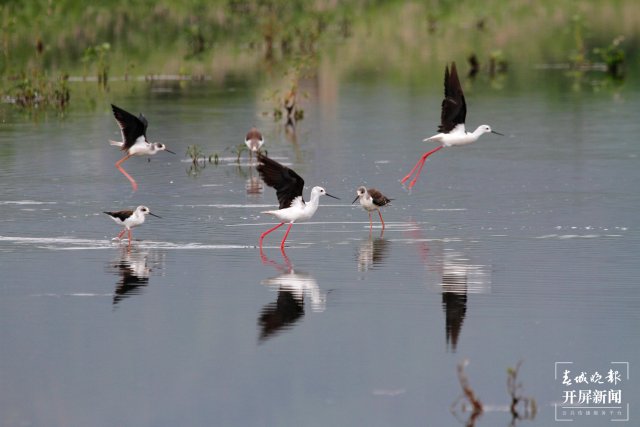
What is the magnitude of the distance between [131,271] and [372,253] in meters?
2.27

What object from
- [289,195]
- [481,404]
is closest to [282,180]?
[289,195]

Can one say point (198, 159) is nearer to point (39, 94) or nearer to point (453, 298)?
point (39, 94)

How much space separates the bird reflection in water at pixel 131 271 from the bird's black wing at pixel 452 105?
522 centimetres

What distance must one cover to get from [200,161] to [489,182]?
478cm

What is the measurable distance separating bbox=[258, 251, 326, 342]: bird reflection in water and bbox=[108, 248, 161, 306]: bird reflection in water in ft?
3.41

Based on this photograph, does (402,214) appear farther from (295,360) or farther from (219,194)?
(295,360)

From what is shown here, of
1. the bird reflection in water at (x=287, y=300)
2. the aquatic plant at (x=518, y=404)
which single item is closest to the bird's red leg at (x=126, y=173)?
the bird reflection in water at (x=287, y=300)

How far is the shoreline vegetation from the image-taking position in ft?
114

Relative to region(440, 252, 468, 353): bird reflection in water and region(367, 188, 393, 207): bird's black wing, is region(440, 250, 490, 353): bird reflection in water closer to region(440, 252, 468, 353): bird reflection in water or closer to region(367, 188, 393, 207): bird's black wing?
region(440, 252, 468, 353): bird reflection in water

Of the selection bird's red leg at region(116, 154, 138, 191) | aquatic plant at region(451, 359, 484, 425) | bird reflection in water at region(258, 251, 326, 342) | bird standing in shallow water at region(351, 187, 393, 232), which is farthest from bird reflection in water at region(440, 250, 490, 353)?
bird's red leg at region(116, 154, 138, 191)

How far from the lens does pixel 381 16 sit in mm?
51469

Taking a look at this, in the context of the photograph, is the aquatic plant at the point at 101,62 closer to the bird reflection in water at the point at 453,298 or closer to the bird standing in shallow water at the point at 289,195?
the bird standing in shallow water at the point at 289,195

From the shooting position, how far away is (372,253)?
13703mm

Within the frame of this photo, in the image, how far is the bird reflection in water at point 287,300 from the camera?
1080cm
